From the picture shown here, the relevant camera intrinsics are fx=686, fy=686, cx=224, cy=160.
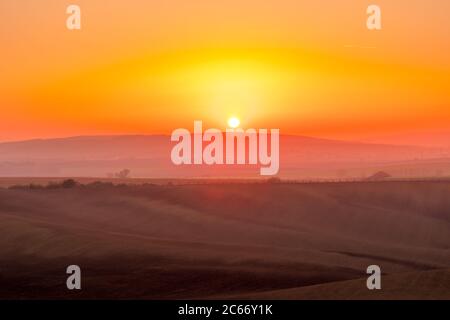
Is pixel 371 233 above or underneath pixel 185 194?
underneath

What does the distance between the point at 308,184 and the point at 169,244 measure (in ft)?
196

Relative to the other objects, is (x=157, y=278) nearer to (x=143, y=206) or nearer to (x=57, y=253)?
(x=57, y=253)

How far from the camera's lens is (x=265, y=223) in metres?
80.0

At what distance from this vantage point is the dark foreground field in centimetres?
3662

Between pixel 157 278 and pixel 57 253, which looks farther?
pixel 57 253

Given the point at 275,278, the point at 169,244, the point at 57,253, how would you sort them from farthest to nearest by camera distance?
1. the point at 169,244
2. the point at 57,253
3. the point at 275,278

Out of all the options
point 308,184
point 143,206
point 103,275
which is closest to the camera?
point 103,275

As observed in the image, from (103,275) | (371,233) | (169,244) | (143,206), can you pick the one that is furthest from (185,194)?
(103,275)

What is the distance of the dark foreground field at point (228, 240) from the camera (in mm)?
36625

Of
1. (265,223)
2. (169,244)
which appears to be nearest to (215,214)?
(265,223)

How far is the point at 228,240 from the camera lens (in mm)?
66875

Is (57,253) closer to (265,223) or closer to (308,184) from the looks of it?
(265,223)
